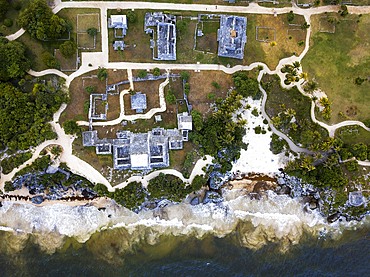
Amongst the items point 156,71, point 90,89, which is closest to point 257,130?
point 156,71

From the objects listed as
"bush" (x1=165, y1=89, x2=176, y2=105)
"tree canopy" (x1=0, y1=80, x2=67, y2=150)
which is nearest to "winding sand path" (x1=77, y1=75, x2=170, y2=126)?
"bush" (x1=165, y1=89, x2=176, y2=105)

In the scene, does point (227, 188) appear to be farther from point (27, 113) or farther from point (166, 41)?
point (27, 113)

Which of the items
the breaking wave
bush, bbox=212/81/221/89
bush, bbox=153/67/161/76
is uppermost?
bush, bbox=153/67/161/76

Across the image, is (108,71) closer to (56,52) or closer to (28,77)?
(56,52)

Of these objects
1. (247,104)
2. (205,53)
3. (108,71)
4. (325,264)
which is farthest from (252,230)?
(108,71)

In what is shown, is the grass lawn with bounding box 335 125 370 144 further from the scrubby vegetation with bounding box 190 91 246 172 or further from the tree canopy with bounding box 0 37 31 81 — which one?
the tree canopy with bounding box 0 37 31 81
